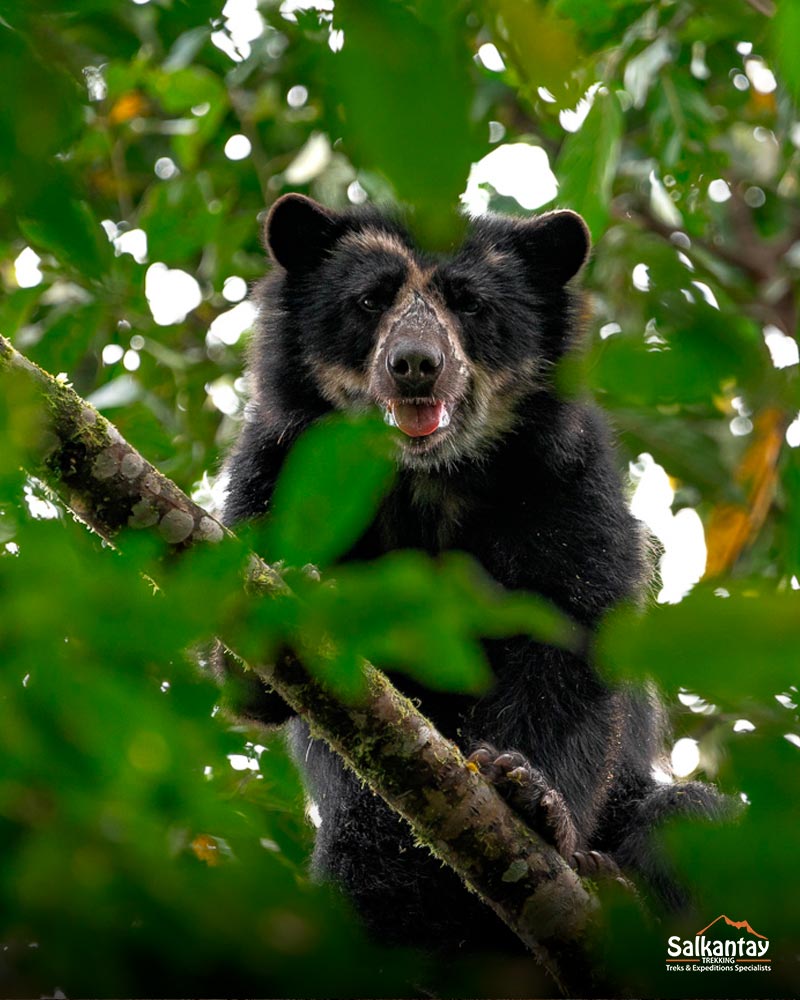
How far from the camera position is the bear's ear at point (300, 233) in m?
5.58

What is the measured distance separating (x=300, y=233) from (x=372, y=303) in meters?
0.57

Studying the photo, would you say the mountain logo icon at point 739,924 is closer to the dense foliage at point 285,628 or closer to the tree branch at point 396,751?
the dense foliage at point 285,628

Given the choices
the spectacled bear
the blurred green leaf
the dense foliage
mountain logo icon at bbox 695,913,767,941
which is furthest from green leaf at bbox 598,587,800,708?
the spectacled bear

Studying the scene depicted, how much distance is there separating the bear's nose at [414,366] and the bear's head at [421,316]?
0.04 metres

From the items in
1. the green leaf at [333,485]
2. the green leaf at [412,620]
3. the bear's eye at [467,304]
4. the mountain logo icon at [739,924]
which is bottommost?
the mountain logo icon at [739,924]

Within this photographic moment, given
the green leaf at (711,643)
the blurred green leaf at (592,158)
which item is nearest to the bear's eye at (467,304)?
the blurred green leaf at (592,158)

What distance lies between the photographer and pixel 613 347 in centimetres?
136

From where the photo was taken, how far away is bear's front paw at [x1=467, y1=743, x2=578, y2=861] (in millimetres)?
3854

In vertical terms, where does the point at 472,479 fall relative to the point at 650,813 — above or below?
above

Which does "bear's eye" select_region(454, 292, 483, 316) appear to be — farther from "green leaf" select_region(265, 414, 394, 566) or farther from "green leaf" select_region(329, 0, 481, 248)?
"green leaf" select_region(329, 0, 481, 248)

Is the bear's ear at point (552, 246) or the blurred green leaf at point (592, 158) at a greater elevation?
the bear's ear at point (552, 246)

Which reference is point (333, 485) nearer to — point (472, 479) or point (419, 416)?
point (419, 416)

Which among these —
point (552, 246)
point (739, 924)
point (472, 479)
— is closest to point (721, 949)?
point (739, 924)

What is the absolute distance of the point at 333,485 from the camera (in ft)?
4.56
